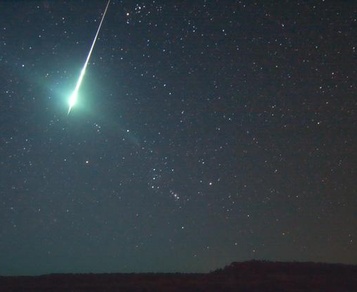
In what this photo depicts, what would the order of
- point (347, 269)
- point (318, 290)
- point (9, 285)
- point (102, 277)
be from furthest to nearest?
point (347, 269)
point (102, 277)
point (9, 285)
point (318, 290)

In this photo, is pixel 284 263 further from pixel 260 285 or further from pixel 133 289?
pixel 133 289

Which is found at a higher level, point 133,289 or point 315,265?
point 315,265

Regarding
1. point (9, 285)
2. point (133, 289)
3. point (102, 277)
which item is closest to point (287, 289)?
point (133, 289)

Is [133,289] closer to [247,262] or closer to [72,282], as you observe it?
[72,282]

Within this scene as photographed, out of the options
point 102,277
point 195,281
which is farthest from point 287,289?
point 102,277

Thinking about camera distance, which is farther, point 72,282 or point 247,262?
point 247,262

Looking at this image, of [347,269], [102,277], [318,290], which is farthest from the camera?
[347,269]
